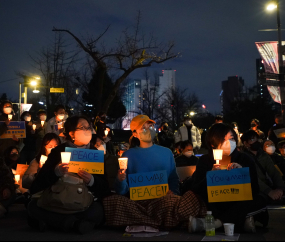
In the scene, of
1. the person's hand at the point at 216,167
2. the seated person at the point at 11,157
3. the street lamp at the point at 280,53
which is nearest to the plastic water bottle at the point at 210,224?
the person's hand at the point at 216,167

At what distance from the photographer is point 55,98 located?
31375 millimetres

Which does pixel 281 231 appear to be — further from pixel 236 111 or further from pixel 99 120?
pixel 236 111

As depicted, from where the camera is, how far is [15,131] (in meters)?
10.2

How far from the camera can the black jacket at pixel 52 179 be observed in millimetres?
4984

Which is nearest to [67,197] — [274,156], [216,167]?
[216,167]

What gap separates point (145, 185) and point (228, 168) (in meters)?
1.08

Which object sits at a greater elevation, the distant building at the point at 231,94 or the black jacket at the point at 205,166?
the distant building at the point at 231,94

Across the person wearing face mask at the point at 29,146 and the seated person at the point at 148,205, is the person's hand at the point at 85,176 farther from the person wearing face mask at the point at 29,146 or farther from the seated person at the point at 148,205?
the person wearing face mask at the point at 29,146

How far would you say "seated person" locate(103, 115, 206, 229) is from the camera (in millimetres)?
4891

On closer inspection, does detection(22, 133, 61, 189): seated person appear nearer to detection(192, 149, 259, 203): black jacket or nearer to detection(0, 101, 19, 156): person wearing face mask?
detection(192, 149, 259, 203): black jacket

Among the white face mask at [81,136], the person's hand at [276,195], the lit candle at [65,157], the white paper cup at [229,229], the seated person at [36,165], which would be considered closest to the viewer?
the white paper cup at [229,229]

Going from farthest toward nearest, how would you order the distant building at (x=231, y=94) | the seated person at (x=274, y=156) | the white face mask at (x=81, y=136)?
the distant building at (x=231, y=94)
the seated person at (x=274, y=156)
the white face mask at (x=81, y=136)

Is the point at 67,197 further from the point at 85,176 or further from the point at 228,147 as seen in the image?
the point at 228,147

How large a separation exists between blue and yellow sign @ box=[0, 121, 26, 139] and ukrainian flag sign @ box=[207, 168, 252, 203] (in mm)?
6769
